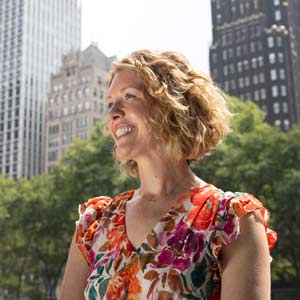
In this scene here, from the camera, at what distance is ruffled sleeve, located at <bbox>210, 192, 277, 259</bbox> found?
185cm

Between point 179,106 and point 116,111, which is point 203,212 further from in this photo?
point 116,111

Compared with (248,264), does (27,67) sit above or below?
above

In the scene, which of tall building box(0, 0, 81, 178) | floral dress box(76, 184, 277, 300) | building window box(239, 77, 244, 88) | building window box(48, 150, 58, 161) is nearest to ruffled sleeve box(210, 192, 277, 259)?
floral dress box(76, 184, 277, 300)

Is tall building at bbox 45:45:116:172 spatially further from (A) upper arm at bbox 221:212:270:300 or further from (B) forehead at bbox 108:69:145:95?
(A) upper arm at bbox 221:212:270:300

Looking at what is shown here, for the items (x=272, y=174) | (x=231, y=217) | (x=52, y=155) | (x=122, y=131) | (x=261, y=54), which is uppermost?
(x=261, y=54)

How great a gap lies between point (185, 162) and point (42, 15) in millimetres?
124782

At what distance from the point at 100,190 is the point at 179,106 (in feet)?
75.6

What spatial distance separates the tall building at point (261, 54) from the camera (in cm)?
7744

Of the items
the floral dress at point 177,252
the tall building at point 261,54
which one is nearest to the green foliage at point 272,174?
the floral dress at point 177,252

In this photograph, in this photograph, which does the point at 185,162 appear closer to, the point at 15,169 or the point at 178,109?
the point at 178,109

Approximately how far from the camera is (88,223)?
7.49ft

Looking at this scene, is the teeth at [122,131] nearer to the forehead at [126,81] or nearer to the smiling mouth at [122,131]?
the smiling mouth at [122,131]

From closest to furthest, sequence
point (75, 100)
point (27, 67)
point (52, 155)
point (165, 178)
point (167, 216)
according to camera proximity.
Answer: point (167, 216) → point (165, 178) → point (75, 100) → point (52, 155) → point (27, 67)

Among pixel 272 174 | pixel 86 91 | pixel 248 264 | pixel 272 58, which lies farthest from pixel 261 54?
pixel 248 264
